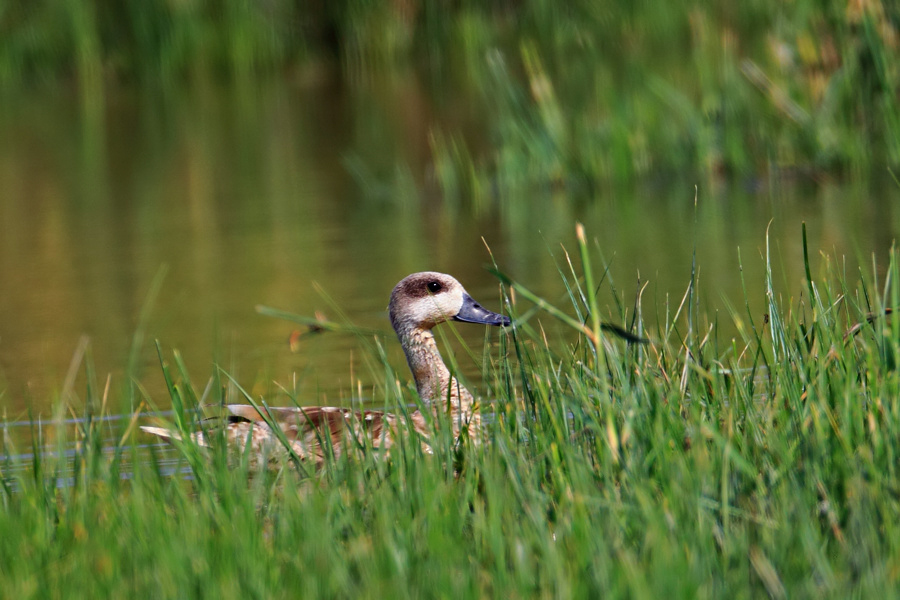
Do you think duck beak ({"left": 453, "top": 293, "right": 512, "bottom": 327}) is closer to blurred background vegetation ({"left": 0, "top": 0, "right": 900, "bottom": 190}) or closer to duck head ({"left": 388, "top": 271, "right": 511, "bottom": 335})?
duck head ({"left": 388, "top": 271, "right": 511, "bottom": 335})

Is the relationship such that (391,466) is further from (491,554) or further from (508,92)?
(508,92)

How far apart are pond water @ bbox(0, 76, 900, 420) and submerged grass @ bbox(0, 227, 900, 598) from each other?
1.17 m

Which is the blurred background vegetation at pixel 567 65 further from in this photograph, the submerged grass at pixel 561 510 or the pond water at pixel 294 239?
the submerged grass at pixel 561 510

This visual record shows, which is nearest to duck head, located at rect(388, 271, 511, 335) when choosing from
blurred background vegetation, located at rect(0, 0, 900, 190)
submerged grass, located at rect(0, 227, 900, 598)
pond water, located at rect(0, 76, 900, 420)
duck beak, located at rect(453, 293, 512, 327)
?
duck beak, located at rect(453, 293, 512, 327)

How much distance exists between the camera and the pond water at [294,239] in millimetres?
7609

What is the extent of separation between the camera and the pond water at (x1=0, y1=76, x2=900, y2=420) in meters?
7.61

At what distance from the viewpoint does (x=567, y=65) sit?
17.5 m

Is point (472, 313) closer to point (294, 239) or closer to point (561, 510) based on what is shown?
point (561, 510)

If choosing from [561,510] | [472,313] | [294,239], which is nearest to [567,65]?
[294,239]

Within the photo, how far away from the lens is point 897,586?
2887mm

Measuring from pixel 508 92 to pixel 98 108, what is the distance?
33.0ft

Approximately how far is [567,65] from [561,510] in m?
14.4

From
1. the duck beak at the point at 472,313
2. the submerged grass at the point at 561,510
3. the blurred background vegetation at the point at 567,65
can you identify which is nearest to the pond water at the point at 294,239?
the blurred background vegetation at the point at 567,65

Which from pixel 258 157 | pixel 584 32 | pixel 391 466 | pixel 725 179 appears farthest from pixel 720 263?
pixel 584 32
